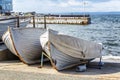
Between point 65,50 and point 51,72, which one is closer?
point 51,72

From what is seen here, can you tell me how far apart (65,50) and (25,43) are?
184cm

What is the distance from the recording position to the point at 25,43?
13.1 meters

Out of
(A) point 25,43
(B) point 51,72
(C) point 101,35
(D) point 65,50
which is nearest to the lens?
(B) point 51,72

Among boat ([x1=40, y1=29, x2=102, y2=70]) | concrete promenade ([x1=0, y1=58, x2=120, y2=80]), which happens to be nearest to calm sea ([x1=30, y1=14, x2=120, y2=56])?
concrete promenade ([x1=0, y1=58, x2=120, y2=80])

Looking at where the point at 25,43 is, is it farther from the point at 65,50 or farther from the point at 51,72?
the point at 51,72

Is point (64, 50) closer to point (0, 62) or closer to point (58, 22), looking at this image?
point (0, 62)

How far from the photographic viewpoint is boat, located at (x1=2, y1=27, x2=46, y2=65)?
42.8ft

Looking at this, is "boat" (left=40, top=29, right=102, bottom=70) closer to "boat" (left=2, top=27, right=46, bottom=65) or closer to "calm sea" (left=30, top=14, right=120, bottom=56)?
"boat" (left=2, top=27, right=46, bottom=65)

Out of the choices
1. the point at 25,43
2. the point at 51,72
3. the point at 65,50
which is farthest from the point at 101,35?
the point at 51,72

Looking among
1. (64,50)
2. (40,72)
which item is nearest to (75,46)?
(64,50)

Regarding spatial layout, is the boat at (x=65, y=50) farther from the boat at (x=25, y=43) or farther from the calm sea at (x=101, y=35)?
the calm sea at (x=101, y=35)

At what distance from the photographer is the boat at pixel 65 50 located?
12055 mm

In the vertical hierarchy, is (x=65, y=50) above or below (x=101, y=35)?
above

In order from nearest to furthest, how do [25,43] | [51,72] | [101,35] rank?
[51,72] → [25,43] → [101,35]
